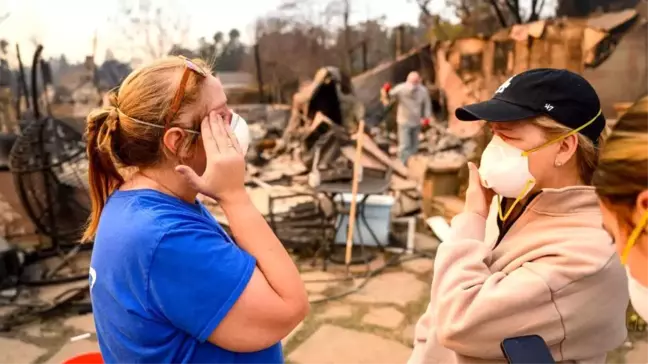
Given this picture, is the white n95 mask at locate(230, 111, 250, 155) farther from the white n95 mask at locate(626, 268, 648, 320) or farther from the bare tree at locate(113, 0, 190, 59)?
the bare tree at locate(113, 0, 190, 59)

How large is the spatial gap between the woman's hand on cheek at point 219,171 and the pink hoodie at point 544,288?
672 mm

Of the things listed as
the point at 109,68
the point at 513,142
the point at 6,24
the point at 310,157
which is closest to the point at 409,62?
the point at 310,157

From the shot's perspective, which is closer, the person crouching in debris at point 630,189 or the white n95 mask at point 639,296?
the person crouching in debris at point 630,189

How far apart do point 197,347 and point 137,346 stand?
0.49ft

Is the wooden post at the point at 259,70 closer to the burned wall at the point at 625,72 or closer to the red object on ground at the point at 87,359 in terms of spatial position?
the burned wall at the point at 625,72

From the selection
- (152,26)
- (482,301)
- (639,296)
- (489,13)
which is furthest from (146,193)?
(489,13)

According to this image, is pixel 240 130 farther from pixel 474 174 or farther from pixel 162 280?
pixel 474 174

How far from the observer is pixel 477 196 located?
1612mm

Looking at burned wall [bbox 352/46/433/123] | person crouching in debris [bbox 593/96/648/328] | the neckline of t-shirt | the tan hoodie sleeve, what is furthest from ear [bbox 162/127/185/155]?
burned wall [bbox 352/46/433/123]

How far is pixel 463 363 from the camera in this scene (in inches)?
58.2

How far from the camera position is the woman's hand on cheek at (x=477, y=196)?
160cm

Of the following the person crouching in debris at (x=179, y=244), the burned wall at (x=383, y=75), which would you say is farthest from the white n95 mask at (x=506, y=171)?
the burned wall at (x=383, y=75)

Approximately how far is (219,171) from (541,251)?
89 centimetres

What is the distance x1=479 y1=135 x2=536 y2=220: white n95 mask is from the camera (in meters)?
1.42
